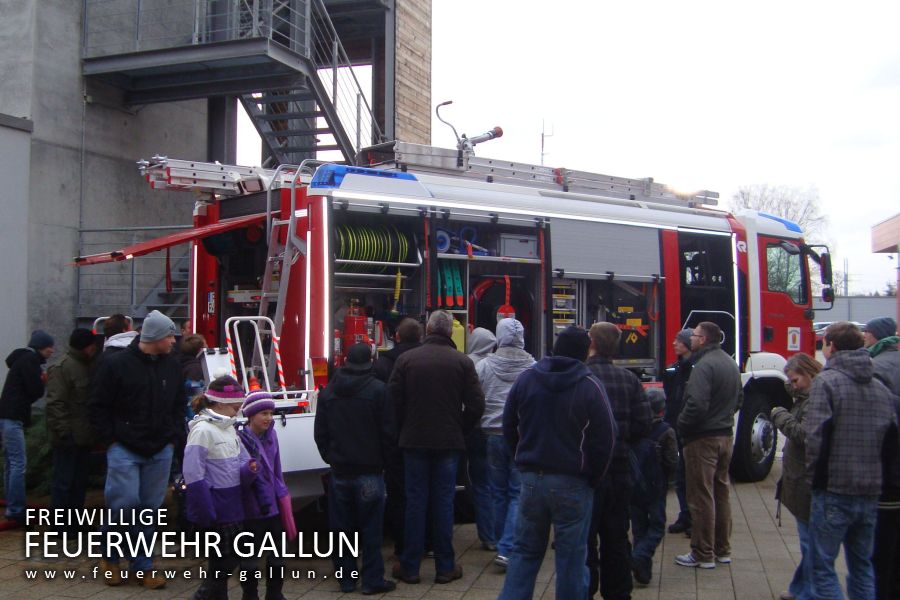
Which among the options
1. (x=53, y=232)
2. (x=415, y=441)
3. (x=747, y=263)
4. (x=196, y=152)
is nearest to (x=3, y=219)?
(x=53, y=232)

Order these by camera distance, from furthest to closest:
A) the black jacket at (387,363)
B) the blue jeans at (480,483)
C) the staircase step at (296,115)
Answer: the staircase step at (296,115) < the blue jeans at (480,483) < the black jacket at (387,363)

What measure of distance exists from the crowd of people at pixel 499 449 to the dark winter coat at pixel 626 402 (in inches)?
0.5

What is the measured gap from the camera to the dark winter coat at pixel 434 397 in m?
6.16

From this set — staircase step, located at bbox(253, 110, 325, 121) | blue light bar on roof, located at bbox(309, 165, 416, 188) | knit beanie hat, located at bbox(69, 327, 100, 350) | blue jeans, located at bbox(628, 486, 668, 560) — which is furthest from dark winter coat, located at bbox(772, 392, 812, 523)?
staircase step, located at bbox(253, 110, 325, 121)

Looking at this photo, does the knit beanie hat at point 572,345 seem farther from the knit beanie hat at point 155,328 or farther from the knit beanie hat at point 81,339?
the knit beanie hat at point 81,339

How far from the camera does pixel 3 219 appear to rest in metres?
10.2

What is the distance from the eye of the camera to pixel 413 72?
16.7m

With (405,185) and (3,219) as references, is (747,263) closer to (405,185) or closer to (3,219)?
(405,185)

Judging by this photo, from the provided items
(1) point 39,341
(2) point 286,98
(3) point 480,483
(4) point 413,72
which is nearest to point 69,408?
(1) point 39,341

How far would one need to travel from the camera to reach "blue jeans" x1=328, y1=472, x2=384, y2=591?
5922 millimetres

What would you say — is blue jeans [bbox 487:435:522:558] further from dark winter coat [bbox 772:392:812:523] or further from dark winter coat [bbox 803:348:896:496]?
dark winter coat [bbox 803:348:896:496]

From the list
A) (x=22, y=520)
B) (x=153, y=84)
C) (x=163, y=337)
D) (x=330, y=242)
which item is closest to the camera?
(x=163, y=337)

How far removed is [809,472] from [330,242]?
157 inches

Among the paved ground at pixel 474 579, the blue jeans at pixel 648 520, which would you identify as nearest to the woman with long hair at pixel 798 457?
the paved ground at pixel 474 579
